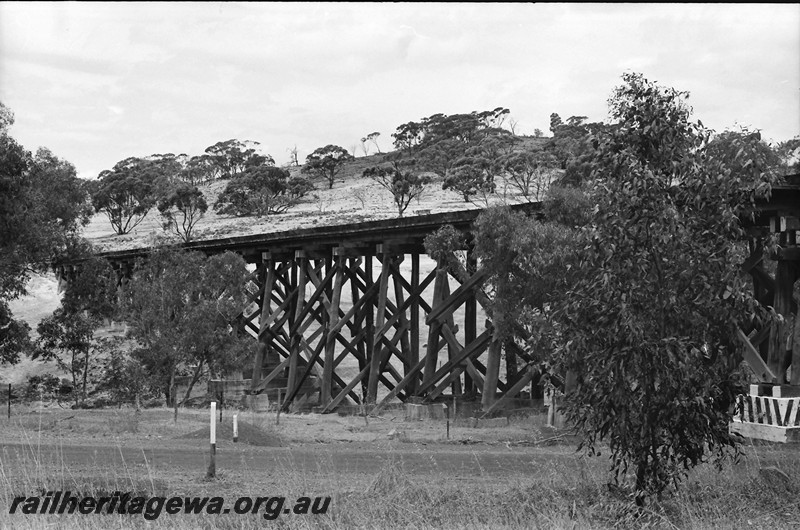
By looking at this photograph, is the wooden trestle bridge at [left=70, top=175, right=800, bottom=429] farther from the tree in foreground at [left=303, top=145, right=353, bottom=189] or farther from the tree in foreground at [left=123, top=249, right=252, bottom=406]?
the tree in foreground at [left=303, top=145, right=353, bottom=189]

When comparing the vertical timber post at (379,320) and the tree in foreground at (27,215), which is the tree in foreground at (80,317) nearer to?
the tree in foreground at (27,215)

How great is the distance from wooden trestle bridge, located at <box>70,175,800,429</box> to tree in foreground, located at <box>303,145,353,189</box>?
202ft

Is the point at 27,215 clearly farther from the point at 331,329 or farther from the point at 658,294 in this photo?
the point at 658,294

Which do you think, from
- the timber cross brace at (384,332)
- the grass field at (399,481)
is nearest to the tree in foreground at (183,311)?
the timber cross brace at (384,332)

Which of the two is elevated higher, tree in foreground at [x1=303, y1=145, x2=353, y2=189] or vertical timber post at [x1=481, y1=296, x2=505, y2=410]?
tree in foreground at [x1=303, y1=145, x2=353, y2=189]

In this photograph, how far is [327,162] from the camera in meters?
94.4

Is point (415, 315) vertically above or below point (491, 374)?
above

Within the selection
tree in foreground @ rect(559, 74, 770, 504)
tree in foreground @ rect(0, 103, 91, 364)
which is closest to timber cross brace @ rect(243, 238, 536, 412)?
tree in foreground @ rect(0, 103, 91, 364)

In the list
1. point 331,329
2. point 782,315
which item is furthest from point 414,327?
point 782,315

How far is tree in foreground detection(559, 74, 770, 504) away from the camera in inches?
321

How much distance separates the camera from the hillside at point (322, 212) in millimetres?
66562

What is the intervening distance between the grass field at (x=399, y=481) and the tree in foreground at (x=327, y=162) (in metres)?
76.5

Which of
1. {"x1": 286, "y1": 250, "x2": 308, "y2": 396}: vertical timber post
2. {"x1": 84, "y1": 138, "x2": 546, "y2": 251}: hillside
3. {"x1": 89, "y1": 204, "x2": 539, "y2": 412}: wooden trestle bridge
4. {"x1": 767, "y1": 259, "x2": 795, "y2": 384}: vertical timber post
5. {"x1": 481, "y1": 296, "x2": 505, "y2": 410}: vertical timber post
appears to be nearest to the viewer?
{"x1": 767, "y1": 259, "x2": 795, "y2": 384}: vertical timber post

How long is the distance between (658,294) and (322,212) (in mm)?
65418
